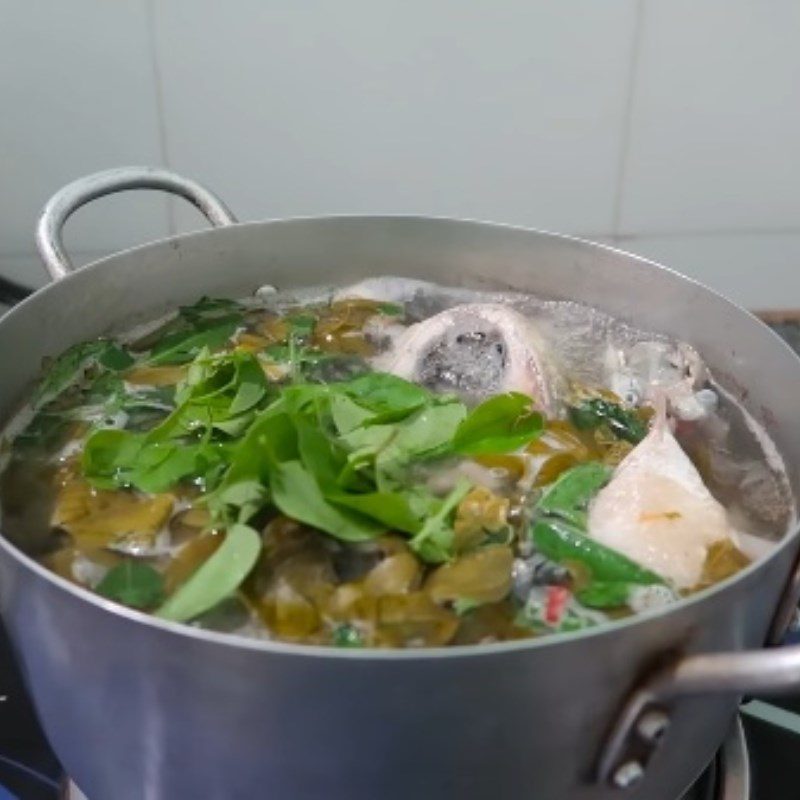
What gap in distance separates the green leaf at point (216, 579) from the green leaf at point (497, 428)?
13 cm

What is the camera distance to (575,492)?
1.88 ft

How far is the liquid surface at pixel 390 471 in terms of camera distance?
49cm

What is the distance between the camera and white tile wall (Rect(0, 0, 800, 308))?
89 centimetres

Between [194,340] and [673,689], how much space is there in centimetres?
40

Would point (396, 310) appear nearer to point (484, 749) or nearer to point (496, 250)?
point (496, 250)

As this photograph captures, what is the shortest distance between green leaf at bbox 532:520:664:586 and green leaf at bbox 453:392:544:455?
53 mm

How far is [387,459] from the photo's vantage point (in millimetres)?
537

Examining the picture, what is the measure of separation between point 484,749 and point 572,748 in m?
0.04

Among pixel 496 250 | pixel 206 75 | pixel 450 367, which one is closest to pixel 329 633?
pixel 450 367

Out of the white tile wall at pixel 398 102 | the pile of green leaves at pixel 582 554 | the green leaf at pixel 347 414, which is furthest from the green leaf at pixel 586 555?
the white tile wall at pixel 398 102

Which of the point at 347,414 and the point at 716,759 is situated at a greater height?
the point at 347,414

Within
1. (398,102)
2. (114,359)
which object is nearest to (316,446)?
(114,359)

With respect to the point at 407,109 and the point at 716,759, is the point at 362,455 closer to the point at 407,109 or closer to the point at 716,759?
the point at 716,759

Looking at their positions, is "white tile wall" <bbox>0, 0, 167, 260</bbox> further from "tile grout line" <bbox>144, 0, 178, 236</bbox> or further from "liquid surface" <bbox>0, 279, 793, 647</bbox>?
"liquid surface" <bbox>0, 279, 793, 647</bbox>
